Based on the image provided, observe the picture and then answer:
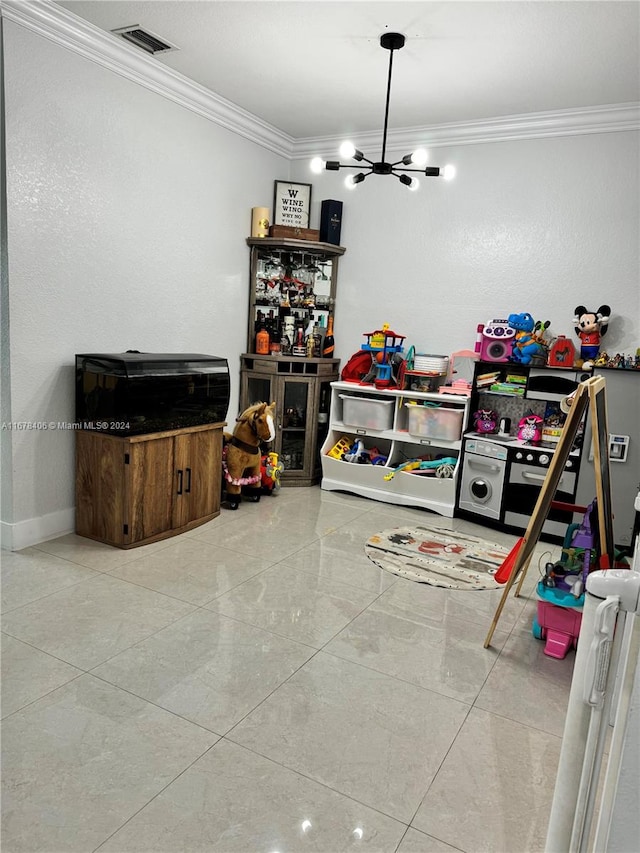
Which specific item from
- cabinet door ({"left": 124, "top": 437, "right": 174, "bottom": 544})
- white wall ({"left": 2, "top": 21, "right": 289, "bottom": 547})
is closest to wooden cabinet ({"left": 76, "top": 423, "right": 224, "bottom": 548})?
cabinet door ({"left": 124, "top": 437, "right": 174, "bottom": 544})

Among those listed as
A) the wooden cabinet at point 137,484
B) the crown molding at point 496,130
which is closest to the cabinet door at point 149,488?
the wooden cabinet at point 137,484

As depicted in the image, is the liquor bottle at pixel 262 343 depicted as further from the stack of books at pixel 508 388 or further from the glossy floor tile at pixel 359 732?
the glossy floor tile at pixel 359 732

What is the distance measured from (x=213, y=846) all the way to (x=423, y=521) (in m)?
3.11

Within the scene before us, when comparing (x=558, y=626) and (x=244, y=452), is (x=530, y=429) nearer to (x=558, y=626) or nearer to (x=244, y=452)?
(x=558, y=626)

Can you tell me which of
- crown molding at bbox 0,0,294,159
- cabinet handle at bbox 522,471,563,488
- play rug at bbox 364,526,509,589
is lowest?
play rug at bbox 364,526,509,589

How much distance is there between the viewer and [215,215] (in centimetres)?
472

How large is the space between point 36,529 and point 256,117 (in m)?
3.57

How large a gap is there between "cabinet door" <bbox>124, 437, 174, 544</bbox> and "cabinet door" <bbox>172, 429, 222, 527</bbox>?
7 centimetres

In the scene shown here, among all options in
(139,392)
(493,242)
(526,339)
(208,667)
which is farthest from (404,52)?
(208,667)

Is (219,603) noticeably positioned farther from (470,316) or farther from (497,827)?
(470,316)

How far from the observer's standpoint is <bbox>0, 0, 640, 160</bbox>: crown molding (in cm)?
330

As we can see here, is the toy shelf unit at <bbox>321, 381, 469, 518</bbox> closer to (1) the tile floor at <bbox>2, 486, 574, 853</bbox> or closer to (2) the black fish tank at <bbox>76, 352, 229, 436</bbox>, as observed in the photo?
(1) the tile floor at <bbox>2, 486, 574, 853</bbox>

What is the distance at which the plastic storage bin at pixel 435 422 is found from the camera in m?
4.64

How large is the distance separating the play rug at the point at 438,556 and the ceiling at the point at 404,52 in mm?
3010
